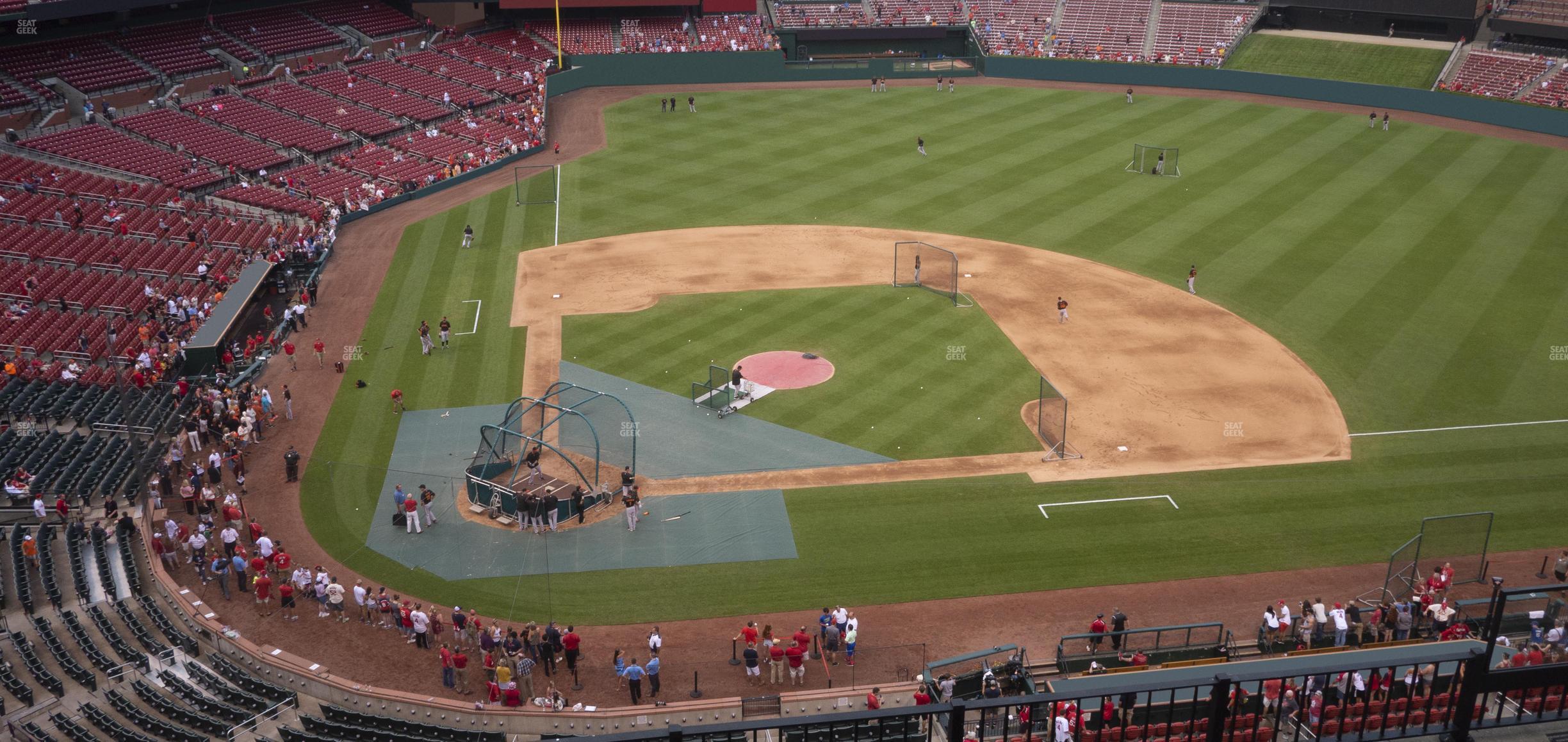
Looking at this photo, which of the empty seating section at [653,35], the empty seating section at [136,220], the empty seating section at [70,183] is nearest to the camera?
the empty seating section at [136,220]

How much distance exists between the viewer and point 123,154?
56344mm

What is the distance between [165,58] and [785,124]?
115ft

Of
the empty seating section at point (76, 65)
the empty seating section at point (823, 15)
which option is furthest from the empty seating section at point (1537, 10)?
the empty seating section at point (76, 65)

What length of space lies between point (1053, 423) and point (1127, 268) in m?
15.0

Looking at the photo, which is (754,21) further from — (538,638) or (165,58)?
(538,638)

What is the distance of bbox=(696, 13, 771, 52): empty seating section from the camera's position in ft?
270

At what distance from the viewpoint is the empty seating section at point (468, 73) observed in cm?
7388

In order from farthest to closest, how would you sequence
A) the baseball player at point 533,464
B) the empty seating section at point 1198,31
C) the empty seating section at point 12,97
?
the empty seating section at point 1198,31, the empty seating section at point 12,97, the baseball player at point 533,464

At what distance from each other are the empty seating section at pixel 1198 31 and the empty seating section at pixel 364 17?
50734mm

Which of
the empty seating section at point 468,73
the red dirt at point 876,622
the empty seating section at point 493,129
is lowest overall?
the red dirt at point 876,622

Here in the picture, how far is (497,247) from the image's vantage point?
5203 cm

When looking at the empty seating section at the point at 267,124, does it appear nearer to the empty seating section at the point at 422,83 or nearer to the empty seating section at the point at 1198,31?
the empty seating section at the point at 422,83

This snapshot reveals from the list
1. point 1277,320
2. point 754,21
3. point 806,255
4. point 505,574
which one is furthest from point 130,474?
point 754,21

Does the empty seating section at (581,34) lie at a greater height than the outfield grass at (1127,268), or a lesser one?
greater
